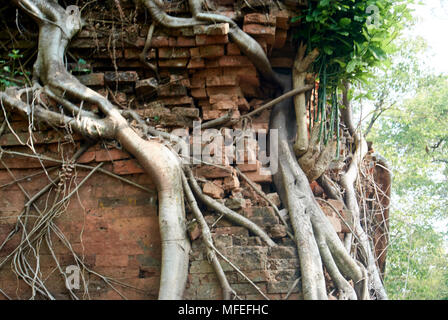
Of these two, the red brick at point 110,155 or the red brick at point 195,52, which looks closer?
the red brick at point 110,155

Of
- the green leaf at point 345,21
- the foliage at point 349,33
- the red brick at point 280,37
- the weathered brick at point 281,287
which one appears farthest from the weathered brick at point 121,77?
the weathered brick at point 281,287

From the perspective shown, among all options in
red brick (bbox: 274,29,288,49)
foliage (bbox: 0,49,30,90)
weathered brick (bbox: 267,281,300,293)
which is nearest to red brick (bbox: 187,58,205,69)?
red brick (bbox: 274,29,288,49)

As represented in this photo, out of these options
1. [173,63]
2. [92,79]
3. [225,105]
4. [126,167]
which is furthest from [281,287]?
[92,79]

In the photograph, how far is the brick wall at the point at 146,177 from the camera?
3.22 meters

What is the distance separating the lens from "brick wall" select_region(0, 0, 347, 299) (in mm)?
3217

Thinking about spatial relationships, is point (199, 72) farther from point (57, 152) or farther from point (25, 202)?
point (25, 202)

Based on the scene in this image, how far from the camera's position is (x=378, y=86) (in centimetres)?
827

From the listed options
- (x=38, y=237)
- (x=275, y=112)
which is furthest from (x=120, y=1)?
(x=38, y=237)

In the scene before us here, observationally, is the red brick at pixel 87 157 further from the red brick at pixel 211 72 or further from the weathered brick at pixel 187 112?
the red brick at pixel 211 72

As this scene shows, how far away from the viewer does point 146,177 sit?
3465mm

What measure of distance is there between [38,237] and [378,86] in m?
6.87

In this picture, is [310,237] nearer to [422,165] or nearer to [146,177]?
[146,177]

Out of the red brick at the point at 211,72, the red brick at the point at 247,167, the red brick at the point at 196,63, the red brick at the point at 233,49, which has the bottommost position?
the red brick at the point at 247,167

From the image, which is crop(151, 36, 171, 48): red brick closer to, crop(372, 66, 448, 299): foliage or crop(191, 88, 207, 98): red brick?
crop(191, 88, 207, 98): red brick
